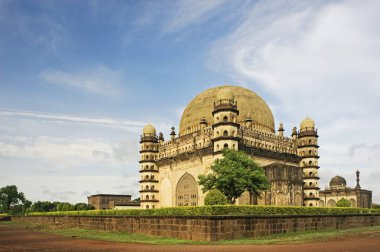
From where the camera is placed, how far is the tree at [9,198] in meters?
106

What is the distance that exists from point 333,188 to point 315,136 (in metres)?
27.1

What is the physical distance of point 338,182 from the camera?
72.6 metres

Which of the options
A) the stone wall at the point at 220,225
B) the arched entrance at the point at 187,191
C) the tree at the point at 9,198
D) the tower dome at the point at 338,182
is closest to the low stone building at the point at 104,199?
the tree at the point at 9,198

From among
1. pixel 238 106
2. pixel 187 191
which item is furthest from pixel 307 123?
pixel 187 191

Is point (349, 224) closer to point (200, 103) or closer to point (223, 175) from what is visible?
point (223, 175)

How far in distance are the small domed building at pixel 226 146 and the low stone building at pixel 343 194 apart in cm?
2326

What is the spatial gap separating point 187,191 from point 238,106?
13.2 meters

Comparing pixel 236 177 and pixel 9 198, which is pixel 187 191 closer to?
pixel 236 177

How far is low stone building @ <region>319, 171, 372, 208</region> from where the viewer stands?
67312mm

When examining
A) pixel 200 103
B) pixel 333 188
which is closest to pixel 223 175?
pixel 200 103

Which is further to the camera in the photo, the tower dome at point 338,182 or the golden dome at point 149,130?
the tower dome at point 338,182

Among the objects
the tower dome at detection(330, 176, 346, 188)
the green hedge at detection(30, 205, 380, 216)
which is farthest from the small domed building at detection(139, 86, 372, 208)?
the tower dome at detection(330, 176, 346, 188)

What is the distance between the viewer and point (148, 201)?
53312mm

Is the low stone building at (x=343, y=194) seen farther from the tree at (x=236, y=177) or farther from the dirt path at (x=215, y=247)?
the dirt path at (x=215, y=247)
